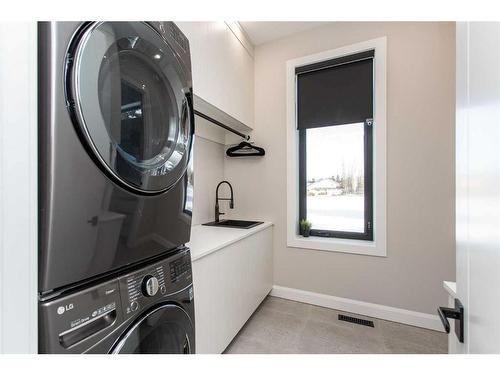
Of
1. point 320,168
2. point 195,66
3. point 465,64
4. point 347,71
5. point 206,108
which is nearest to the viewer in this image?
point 465,64

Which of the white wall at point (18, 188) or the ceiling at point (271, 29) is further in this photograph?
the ceiling at point (271, 29)

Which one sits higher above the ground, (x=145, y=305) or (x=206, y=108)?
(x=206, y=108)

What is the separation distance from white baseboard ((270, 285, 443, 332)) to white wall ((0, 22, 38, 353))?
216 cm

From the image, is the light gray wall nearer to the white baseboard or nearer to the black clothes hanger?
the white baseboard

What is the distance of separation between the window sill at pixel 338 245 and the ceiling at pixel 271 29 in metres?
2.19

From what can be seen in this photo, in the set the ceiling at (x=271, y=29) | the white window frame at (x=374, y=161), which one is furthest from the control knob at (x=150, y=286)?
the ceiling at (x=271, y=29)

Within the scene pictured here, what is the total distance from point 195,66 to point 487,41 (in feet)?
4.71

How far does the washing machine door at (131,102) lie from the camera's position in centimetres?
51

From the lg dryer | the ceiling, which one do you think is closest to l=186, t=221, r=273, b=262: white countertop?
the lg dryer

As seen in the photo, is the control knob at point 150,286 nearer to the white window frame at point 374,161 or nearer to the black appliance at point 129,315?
the black appliance at point 129,315

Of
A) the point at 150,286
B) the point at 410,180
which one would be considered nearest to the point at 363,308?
the point at 410,180
